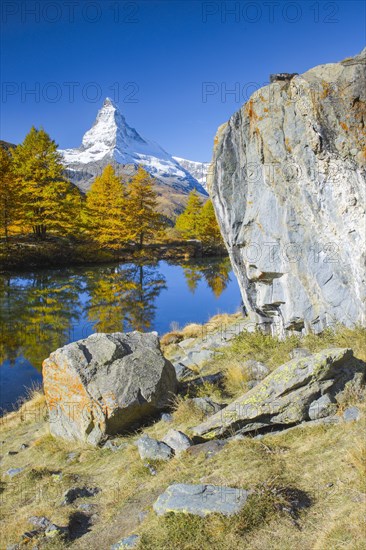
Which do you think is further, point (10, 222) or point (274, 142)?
point (10, 222)

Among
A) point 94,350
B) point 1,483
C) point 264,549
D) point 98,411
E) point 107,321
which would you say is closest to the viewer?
point 264,549

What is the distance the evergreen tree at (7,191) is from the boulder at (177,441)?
1383 inches

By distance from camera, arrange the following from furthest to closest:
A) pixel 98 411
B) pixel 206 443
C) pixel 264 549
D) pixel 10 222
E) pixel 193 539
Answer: pixel 10 222
pixel 98 411
pixel 206 443
pixel 193 539
pixel 264 549

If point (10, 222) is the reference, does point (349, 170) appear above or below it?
below

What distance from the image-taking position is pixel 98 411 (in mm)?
8875

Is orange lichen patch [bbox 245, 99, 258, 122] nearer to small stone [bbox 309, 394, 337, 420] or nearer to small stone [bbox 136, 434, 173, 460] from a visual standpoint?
small stone [bbox 309, 394, 337, 420]

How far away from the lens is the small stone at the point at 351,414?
691 cm

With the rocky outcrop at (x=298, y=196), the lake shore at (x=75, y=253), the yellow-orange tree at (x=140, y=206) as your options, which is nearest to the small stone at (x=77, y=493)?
the rocky outcrop at (x=298, y=196)

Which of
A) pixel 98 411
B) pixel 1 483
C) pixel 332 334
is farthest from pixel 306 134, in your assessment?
pixel 1 483

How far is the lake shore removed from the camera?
3978cm

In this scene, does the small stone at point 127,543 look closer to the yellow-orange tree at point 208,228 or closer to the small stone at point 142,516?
the small stone at point 142,516

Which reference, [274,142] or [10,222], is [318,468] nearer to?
[274,142]

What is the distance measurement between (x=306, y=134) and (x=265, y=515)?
9866mm

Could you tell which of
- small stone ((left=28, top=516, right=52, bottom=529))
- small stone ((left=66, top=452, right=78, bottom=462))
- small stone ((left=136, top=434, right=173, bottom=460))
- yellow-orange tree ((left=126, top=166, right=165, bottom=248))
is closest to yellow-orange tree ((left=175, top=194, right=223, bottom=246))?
yellow-orange tree ((left=126, top=166, right=165, bottom=248))
